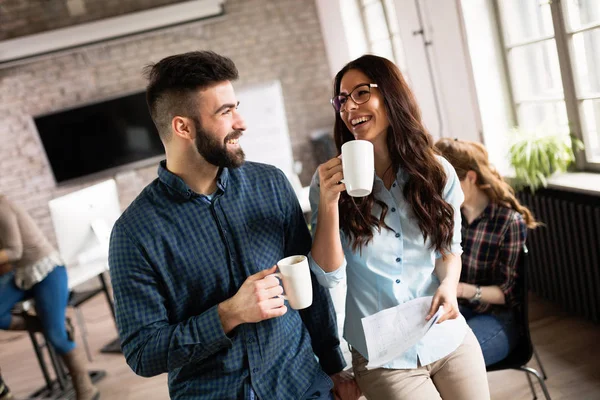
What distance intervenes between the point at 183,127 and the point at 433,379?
0.95 meters

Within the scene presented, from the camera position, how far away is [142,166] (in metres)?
6.17

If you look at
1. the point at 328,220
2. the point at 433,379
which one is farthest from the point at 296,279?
the point at 433,379

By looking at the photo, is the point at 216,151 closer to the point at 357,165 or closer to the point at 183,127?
the point at 183,127

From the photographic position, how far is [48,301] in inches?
126

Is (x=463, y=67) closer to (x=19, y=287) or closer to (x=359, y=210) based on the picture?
(x=359, y=210)

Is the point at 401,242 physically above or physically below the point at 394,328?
above

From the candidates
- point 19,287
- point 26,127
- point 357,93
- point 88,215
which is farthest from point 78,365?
point 26,127

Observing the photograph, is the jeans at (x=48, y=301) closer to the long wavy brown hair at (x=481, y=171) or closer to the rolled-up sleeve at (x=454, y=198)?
the long wavy brown hair at (x=481, y=171)

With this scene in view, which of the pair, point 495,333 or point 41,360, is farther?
point 41,360

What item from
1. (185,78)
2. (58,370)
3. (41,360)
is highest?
(185,78)

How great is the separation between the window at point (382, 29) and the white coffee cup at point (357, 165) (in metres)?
3.73

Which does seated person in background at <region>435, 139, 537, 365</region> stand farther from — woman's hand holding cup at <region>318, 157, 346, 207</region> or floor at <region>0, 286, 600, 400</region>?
woman's hand holding cup at <region>318, 157, 346, 207</region>

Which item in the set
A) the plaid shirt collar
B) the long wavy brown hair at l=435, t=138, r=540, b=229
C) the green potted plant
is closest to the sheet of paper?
the plaid shirt collar

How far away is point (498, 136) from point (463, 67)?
50 cm
